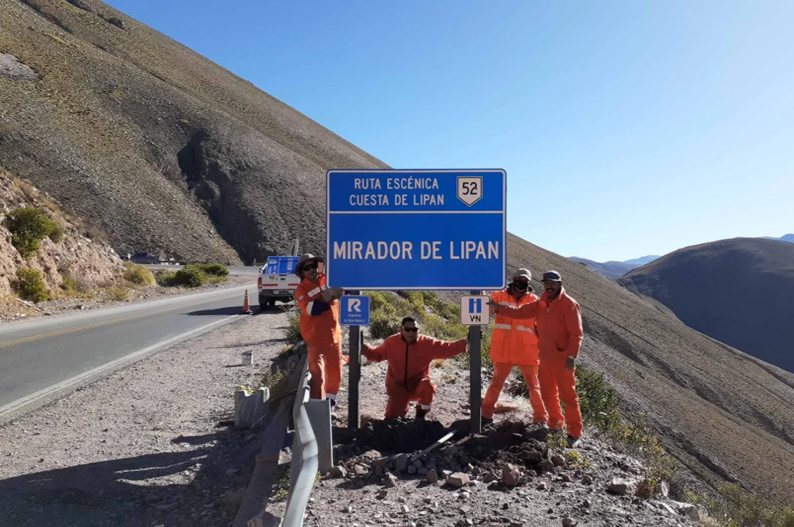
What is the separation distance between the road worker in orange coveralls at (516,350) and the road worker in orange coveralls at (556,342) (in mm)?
154

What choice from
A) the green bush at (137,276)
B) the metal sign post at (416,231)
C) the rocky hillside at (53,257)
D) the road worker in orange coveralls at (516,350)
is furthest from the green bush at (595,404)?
the green bush at (137,276)

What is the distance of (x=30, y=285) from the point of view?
778 inches

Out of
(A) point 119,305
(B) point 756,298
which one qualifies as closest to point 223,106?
(A) point 119,305

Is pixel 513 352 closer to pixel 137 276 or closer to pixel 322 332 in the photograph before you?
pixel 322 332

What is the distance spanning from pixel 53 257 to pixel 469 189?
68.3 ft

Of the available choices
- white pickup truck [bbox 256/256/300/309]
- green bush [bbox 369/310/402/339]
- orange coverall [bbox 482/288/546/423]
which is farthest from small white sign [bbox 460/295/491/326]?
white pickup truck [bbox 256/256/300/309]

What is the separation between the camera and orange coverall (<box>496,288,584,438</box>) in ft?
20.4

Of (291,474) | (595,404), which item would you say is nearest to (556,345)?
(291,474)

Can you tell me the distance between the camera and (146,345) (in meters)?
12.5

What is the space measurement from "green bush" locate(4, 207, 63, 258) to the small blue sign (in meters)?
18.8

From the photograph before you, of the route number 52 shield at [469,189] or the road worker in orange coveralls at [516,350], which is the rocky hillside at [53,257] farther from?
the route number 52 shield at [469,189]

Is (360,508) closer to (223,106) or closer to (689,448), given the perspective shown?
(689,448)

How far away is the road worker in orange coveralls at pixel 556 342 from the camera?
6230 mm

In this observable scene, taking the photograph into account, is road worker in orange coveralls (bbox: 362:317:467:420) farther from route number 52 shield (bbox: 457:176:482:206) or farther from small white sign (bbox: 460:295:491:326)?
route number 52 shield (bbox: 457:176:482:206)
